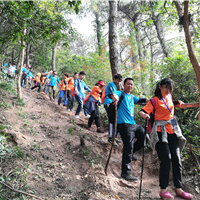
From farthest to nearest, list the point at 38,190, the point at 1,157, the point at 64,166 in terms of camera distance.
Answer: the point at 64,166
the point at 1,157
the point at 38,190

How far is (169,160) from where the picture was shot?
116 inches

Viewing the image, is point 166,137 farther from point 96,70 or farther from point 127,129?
point 96,70

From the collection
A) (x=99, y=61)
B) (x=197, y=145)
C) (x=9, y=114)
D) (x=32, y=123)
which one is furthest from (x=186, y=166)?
(x=99, y=61)

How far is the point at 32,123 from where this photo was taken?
16.9 feet

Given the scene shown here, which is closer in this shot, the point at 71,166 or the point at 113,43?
the point at 71,166

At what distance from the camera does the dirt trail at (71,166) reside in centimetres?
295

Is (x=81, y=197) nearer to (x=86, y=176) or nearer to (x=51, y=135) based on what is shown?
(x=86, y=176)

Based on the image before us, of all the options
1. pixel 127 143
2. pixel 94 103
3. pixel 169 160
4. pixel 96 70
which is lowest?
pixel 169 160

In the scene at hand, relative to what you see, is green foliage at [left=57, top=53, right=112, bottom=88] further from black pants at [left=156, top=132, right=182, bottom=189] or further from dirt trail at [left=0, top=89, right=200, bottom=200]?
black pants at [left=156, top=132, right=182, bottom=189]

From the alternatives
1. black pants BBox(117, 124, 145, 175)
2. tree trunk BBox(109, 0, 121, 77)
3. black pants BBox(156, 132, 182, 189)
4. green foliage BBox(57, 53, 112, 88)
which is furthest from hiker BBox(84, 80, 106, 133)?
green foliage BBox(57, 53, 112, 88)

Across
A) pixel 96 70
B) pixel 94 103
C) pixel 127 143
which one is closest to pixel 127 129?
pixel 127 143

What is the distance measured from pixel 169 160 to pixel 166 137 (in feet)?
1.31

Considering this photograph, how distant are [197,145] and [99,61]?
1128 cm

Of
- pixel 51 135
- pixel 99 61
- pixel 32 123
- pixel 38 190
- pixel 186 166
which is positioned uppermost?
pixel 99 61
